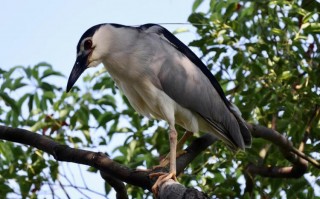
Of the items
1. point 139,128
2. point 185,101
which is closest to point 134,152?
point 139,128

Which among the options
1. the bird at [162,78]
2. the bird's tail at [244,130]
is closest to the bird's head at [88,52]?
the bird at [162,78]

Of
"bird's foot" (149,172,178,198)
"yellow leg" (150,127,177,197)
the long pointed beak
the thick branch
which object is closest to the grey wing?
the thick branch

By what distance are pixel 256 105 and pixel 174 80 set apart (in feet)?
2.32

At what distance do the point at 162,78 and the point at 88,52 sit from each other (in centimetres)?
49

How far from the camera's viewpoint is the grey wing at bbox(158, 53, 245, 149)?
178 inches

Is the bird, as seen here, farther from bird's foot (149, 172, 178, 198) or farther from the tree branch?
bird's foot (149, 172, 178, 198)

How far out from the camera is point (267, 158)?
5043 mm

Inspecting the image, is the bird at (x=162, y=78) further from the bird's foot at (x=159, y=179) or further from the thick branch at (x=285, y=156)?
the bird's foot at (x=159, y=179)

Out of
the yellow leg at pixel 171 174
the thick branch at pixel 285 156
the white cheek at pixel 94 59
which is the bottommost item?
the thick branch at pixel 285 156

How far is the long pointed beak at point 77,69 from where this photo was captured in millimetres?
4109

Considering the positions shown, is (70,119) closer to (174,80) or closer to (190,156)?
(174,80)

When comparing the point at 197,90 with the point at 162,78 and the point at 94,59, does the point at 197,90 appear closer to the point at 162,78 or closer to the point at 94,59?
the point at 162,78

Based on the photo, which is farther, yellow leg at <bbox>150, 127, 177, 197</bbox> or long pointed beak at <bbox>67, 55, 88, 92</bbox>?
long pointed beak at <bbox>67, 55, 88, 92</bbox>

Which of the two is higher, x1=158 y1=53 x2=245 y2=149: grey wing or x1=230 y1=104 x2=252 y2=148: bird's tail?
x1=158 y1=53 x2=245 y2=149: grey wing
